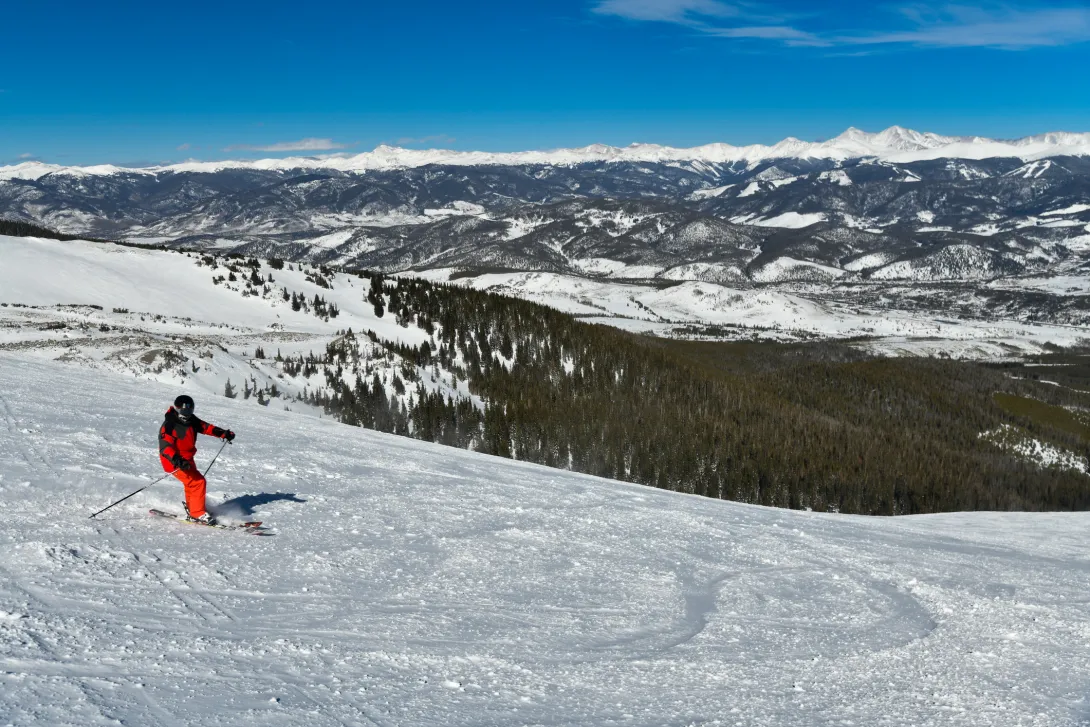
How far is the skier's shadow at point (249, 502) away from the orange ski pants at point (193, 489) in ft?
3.25

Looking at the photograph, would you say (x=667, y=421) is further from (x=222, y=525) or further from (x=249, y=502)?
(x=222, y=525)

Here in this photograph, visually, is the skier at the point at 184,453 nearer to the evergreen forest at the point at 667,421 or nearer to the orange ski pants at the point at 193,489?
the orange ski pants at the point at 193,489

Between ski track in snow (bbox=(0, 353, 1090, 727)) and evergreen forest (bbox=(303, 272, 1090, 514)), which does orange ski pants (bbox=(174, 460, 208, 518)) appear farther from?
evergreen forest (bbox=(303, 272, 1090, 514))

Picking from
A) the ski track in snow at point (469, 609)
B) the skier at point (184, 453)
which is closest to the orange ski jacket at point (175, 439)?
the skier at point (184, 453)

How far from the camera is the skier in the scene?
12.5 metres

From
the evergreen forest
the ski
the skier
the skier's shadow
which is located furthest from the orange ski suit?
the evergreen forest

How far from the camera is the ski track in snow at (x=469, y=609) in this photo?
24.3ft

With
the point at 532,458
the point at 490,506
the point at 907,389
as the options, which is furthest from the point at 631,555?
the point at 907,389

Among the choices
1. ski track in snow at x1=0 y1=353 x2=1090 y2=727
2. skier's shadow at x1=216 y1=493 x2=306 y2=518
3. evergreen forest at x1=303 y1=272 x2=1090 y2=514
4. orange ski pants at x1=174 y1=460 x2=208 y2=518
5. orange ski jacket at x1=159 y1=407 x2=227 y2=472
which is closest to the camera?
ski track in snow at x1=0 y1=353 x2=1090 y2=727

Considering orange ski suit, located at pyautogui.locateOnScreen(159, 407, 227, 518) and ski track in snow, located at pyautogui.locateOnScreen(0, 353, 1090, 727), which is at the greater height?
orange ski suit, located at pyautogui.locateOnScreen(159, 407, 227, 518)

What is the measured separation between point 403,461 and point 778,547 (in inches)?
397

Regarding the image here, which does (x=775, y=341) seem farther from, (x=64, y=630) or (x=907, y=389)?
(x=64, y=630)

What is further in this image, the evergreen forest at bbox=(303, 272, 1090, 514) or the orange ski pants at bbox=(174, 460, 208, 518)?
the evergreen forest at bbox=(303, 272, 1090, 514)

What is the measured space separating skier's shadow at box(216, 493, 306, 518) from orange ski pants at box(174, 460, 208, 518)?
991 millimetres
